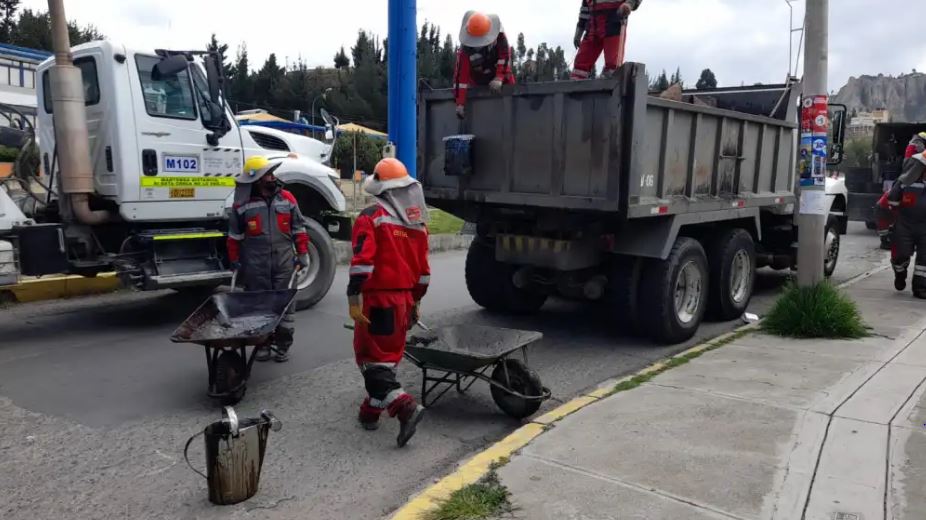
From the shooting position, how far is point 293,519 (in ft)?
11.8

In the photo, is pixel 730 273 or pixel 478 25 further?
pixel 730 273

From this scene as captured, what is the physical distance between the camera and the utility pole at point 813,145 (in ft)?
23.6

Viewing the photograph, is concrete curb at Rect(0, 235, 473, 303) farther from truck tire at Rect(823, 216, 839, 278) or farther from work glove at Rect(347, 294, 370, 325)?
truck tire at Rect(823, 216, 839, 278)

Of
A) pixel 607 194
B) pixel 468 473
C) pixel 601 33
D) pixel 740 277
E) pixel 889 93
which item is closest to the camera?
pixel 468 473

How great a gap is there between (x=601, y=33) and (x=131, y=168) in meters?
4.70

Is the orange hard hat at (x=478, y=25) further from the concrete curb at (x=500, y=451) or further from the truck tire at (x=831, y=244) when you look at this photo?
the truck tire at (x=831, y=244)

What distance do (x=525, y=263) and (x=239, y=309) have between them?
2.62 m

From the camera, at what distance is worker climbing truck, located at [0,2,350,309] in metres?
6.84

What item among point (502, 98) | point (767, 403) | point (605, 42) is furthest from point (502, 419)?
point (605, 42)

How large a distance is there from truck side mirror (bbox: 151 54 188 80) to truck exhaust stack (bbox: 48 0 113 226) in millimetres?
658

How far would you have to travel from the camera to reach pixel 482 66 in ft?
23.1

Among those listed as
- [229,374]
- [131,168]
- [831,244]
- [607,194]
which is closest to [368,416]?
[229,374]

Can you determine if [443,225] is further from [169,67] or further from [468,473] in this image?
[468,473]

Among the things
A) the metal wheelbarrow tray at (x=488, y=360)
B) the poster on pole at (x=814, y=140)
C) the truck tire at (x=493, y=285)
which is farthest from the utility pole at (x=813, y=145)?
the metal wheelbarrow tray at (x=488, y=360)
